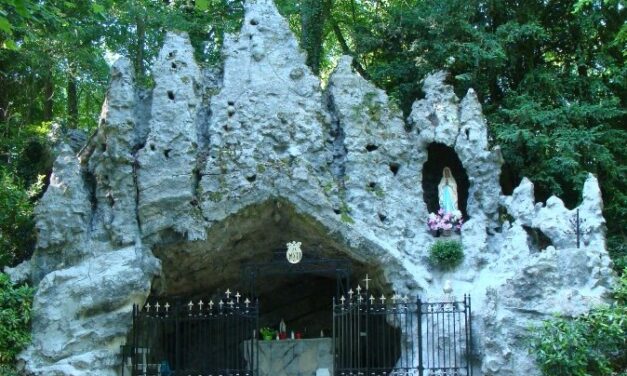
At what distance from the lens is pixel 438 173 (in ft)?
54.7

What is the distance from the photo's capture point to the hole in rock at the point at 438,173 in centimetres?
1644

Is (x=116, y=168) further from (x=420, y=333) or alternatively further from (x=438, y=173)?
(x=438, y=173)

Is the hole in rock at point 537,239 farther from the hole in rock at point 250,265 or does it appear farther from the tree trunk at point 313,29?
the tree trunk at point 313,29

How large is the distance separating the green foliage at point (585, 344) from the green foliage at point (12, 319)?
8.23 meters

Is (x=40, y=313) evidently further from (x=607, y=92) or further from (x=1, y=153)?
(x=607, y=92)

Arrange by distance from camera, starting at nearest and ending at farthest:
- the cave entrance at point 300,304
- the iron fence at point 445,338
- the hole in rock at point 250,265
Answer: the iron fence at point 445,338
the hole in rock at point 250,265
the cave entrance at point 300,304

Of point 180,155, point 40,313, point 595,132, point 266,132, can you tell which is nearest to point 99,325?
point 40,313

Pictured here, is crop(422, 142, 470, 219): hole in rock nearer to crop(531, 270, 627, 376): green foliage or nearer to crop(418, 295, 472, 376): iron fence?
crop(418, 295, 472, 376): iron fence

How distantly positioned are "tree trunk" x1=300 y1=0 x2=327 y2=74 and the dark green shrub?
7.05m

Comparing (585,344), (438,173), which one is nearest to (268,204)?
(438,173)

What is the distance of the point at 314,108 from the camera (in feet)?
50.3

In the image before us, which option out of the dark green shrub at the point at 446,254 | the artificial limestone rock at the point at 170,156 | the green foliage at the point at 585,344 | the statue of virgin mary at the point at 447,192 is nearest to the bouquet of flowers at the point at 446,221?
the statue of virgin mary at the point at 447,192

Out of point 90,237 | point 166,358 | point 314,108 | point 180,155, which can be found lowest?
point 166,358

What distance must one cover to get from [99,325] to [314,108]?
5676 millimetres
